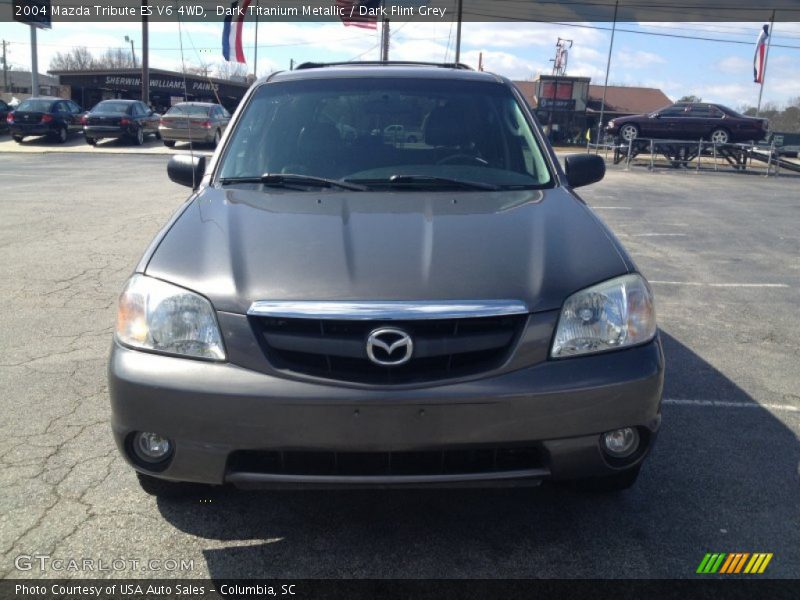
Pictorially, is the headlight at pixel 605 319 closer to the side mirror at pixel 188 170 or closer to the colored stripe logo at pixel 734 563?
the colored stripe logo at pixel 734 563

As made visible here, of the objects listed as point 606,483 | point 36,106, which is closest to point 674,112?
point 36,106

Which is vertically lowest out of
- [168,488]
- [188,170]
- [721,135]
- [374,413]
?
[168,488]

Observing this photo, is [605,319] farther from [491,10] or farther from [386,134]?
[491,10]

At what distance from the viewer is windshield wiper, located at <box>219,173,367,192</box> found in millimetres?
3396

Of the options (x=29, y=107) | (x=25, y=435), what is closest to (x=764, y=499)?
(x=25, y=435)

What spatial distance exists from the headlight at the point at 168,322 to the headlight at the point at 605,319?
116 centimetres

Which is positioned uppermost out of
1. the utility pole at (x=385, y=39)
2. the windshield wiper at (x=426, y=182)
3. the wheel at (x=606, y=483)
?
the utility pole at (x=385, y=39)

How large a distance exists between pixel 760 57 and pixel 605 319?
3767 centimetres

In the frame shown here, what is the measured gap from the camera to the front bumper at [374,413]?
2.32 meters

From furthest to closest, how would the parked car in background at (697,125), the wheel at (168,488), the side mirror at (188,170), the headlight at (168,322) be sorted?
the parked car in background at (697,125) < the side mirror at (188,170) < the wheel at (168,488) < the headlight at (168,322)

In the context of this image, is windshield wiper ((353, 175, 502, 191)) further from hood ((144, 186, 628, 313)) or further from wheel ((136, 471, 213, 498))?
wheel ((136, 471, 213, 498))

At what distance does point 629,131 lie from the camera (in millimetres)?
25047

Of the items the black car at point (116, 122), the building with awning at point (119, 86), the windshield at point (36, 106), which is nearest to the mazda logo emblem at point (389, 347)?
the black car at point (116, 122)

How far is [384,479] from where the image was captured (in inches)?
94.0
